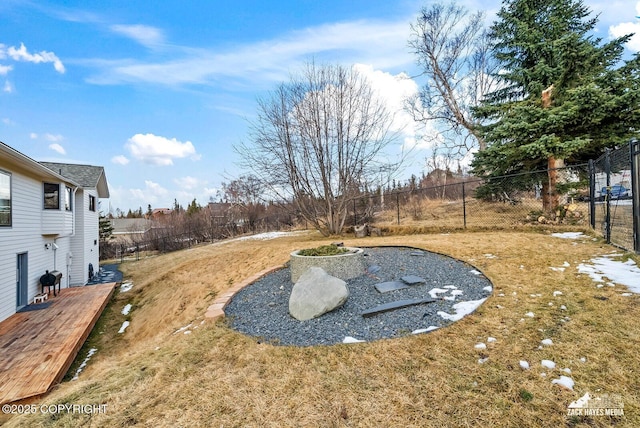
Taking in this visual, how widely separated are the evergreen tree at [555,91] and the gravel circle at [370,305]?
19.3 feet

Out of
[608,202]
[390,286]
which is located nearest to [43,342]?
[390,286]

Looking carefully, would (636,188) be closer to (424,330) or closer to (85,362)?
(424,330)

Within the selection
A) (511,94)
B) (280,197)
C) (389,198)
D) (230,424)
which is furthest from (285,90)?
(230,424)

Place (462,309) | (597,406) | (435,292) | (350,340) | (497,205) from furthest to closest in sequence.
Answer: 1. (497,205)
2. (435,292)
3. (462,309)
4. (350,340)
5. (597,406)

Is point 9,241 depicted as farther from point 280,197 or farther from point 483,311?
point 483,311

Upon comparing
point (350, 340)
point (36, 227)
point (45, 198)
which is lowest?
point (350, 340)

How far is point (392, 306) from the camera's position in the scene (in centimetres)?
333

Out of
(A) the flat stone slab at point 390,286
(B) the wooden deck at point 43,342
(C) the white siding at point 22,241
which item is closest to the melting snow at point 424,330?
(A) the flat stone slab at point 390,286

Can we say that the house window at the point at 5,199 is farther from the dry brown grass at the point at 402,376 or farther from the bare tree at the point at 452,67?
the bare tree at the point at 452,67

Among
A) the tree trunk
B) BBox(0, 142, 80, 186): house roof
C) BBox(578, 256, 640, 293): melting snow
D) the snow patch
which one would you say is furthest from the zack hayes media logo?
BBox(0, 142, 80, 186): house roof

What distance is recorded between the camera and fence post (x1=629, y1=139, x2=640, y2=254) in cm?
427

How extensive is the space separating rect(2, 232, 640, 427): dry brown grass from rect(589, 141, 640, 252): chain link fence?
2.27m

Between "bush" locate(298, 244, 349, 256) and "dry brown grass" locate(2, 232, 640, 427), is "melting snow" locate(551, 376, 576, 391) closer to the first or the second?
"dry brown grass" locate(2, 232, 640, 427)

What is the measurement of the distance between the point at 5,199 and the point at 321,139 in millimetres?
8678
